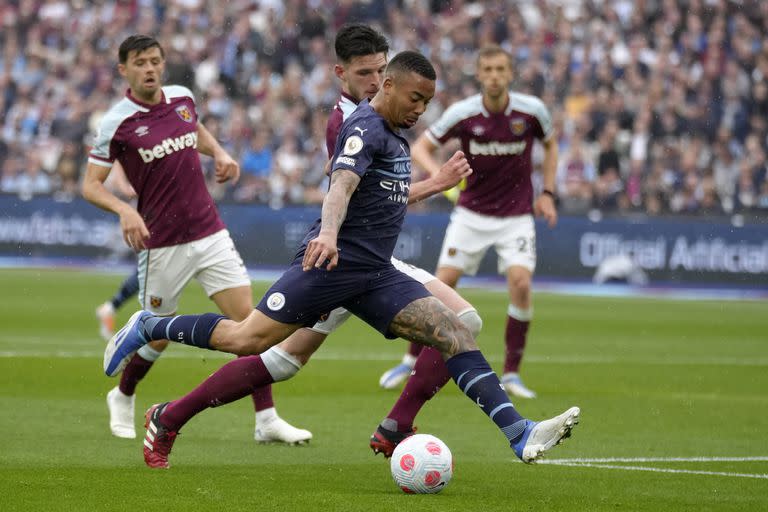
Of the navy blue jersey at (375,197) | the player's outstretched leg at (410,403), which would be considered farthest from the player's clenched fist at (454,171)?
the player's outstretched leg at (410,403)

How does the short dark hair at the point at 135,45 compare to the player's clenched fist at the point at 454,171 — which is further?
the short dark hair at the point at 135,45

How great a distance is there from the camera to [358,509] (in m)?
6.15

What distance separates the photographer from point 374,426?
9.35m

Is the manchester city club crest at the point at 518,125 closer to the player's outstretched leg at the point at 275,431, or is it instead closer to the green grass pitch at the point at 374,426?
the green grass pitch at the point at 374,426

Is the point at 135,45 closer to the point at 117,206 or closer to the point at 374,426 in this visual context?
the point at 117,206

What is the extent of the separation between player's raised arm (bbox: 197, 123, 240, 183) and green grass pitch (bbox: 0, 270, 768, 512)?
1.69 m

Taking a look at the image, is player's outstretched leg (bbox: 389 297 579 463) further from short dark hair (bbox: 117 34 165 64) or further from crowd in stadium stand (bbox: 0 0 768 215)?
crowd in stadium stand (bbox: 0 0 768 215)

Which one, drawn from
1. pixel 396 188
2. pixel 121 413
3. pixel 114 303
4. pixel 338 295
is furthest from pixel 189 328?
pixel 114 303

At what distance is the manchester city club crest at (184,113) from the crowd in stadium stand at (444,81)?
49.4 ft

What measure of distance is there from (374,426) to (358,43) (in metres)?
2.74

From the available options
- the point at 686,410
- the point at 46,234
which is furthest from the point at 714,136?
the point at 686,410

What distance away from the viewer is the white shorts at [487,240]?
11.7 meters

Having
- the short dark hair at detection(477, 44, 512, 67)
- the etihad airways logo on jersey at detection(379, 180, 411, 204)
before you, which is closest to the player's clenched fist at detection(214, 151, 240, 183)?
the etihad airways logo on jersey at detection(379, 180, 411, 204)

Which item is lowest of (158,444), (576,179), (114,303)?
(114,303)
